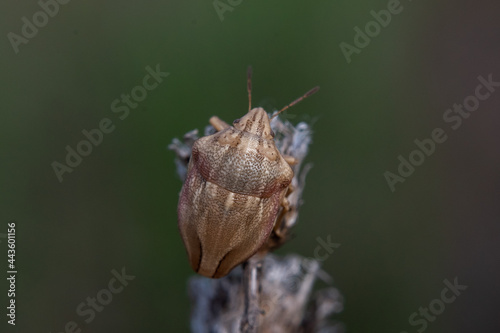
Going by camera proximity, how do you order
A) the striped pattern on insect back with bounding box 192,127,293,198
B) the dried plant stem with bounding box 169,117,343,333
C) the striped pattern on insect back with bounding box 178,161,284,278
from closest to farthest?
the striped pattern on insect back with bounding box 178,161,284,278, the striped pattern on insect back with bounding box 192,127,293,198, the dried plant stem with bounding box 169,117,343,333

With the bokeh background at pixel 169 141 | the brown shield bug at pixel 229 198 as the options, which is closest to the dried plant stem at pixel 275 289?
the brown shield bug at pixel 229 198

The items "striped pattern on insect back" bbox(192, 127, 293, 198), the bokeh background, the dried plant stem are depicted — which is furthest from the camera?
the bokeh background

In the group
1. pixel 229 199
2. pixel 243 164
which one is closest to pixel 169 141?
pixel 243 164

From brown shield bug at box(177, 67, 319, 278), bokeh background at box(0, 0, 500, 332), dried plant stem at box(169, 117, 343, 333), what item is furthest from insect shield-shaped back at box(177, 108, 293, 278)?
bokeh background at box(0, 0, 500, 332)

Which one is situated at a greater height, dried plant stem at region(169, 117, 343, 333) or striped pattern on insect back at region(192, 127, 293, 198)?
striped pattern on insect back at region(192, 127, 293, 198)

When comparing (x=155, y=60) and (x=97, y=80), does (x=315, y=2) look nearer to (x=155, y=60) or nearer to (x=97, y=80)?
(x=155, y=60)

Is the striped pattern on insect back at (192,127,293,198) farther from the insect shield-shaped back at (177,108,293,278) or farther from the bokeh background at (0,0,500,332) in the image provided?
the bokeh background at (0,0,500,332)

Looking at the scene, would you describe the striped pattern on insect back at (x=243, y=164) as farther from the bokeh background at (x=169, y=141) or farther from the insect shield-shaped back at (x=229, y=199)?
the bokeh background at (x=169, y=141)
